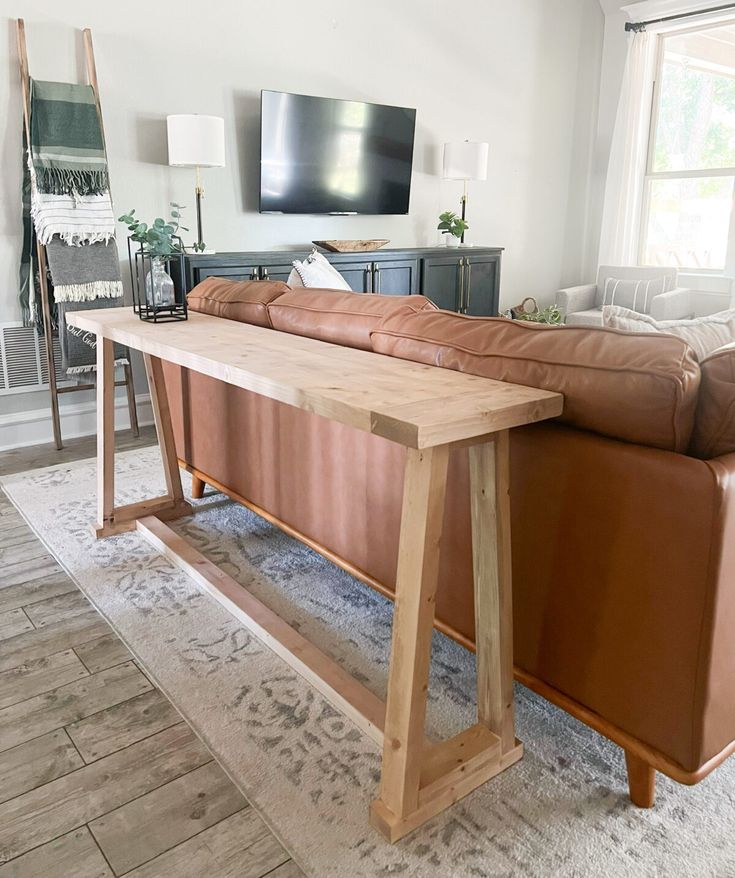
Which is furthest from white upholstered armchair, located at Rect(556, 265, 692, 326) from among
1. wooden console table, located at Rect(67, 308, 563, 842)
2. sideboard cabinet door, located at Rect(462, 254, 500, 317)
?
wooden console table, located at Rect(67, 308, 563, 842)

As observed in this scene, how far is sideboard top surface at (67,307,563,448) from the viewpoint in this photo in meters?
1.17

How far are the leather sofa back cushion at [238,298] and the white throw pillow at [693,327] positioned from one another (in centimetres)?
102

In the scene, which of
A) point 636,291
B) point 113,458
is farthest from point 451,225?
point 113,458

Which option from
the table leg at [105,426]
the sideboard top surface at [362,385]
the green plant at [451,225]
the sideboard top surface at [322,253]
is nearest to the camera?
the sideboard top surface at [362,385]

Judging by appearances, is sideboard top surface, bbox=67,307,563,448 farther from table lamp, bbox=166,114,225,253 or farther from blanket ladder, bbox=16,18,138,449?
table lamp, bbox=166,114,225,253

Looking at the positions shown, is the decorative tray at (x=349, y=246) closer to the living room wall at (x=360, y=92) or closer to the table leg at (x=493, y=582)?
the living room wall at (x=360, y=92)

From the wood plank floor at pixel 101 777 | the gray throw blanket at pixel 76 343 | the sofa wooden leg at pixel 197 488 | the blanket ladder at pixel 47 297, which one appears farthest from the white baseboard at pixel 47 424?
the wood plank floor at pixel 101 777

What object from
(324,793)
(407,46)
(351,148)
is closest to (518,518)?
(324,793)

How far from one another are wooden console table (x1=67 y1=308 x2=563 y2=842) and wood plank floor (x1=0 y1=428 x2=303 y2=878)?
0.30 m

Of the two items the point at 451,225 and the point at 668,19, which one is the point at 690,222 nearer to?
the point at 668,19

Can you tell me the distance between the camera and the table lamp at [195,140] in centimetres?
364

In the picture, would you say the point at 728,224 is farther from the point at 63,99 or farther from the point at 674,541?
the point at 674,541

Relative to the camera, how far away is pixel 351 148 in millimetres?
4664

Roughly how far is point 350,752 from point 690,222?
570 cm
